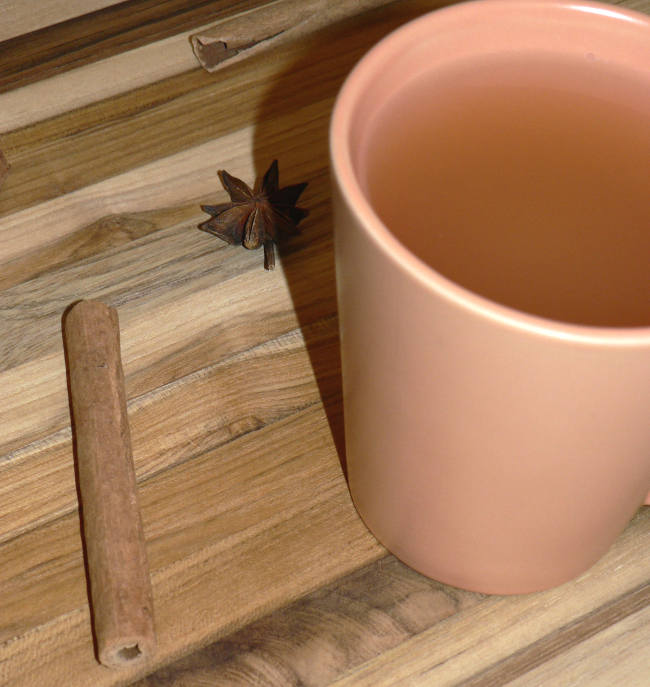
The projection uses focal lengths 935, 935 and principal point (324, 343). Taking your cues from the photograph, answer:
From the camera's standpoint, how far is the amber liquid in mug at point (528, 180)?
1.38 feet

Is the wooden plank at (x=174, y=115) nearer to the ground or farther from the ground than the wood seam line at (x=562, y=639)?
farther from the ground

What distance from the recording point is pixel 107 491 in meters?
0.54

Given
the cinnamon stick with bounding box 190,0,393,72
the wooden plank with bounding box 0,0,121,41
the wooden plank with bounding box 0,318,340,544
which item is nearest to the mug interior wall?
the wooden plank with bounding box 0,318,340,544

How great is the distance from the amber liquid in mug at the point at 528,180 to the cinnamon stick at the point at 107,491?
0.78ft

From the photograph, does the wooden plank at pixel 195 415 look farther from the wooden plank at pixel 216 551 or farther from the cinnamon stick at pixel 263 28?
the cinnamon stick at pixel 263 28

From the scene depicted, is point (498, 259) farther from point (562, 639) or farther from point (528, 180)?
point (562, 639)

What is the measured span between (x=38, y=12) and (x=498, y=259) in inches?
22.3

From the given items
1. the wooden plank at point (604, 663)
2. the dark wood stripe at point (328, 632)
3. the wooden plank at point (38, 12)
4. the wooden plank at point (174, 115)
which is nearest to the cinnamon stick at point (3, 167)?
the wooden plank at point (174, 115)

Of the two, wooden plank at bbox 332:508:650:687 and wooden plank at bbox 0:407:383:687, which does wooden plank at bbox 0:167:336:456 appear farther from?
wooden plank at bbox 332:508:650:687

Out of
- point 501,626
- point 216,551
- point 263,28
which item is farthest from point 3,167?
point 501,626

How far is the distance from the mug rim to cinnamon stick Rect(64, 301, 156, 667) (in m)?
0.26

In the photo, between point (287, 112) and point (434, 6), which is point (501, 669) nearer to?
point (287, 112)

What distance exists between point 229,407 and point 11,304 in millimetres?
176

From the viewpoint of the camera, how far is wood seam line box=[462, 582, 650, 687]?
51cm
